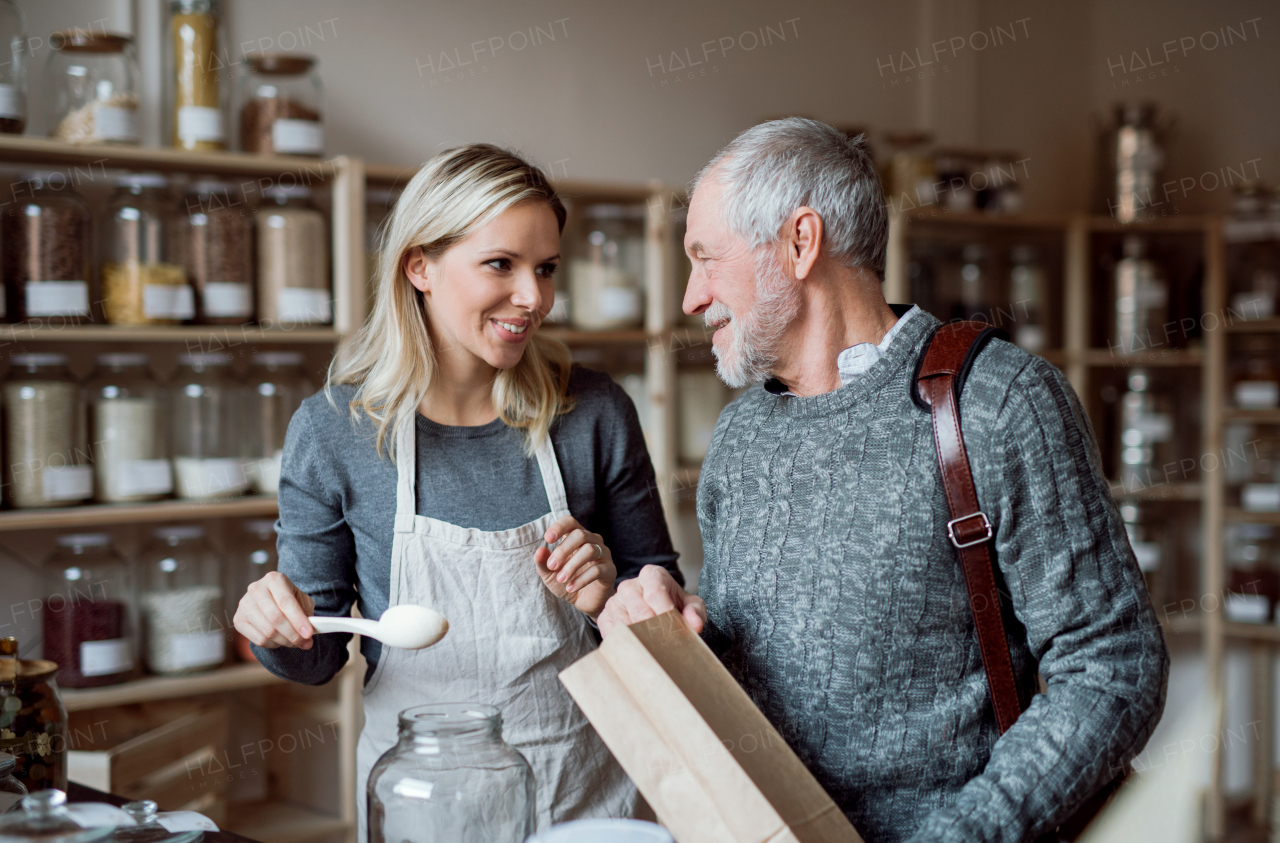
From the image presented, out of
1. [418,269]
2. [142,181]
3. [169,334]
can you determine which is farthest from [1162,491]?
[142,181]

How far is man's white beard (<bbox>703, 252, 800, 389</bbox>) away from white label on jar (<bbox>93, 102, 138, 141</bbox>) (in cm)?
142

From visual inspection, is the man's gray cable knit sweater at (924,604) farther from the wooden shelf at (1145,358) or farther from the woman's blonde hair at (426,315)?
the wooden shelf at (1145,358)

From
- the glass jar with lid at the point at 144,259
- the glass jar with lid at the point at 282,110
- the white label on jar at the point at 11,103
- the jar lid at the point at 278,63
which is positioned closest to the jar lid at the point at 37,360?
the glass jar with lid at the point at 144,259

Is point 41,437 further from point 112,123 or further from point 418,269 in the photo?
point 418,269

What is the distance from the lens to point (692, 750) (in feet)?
2.53

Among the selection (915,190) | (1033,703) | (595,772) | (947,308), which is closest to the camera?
(1033,703)

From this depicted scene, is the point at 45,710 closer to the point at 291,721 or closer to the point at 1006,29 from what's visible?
the point at 291,721

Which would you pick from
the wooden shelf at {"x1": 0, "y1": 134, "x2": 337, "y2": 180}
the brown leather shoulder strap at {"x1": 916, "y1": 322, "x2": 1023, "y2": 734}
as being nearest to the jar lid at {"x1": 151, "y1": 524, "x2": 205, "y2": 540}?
the wooden shelf at {"x1": 0, "y1": 134, "x2": 337, "y2": 180}

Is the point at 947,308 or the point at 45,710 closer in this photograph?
the point at 45,710

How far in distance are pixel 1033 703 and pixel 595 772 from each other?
628 millimetres

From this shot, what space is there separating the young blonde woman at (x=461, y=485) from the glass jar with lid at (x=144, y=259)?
825mm

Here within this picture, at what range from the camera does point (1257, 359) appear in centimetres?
315

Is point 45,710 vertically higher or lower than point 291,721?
higher

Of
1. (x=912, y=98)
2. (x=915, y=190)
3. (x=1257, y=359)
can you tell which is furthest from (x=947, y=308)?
(x=1257, y=359)
